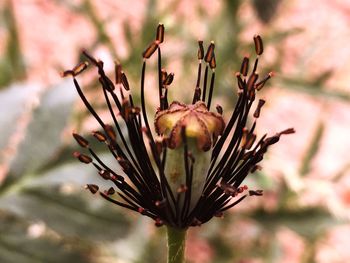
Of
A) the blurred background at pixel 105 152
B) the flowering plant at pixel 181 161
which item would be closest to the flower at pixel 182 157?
the flowering plant at pixel 181 161

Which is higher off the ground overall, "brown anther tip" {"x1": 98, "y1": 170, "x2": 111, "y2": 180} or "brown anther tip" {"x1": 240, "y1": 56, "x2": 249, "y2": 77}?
"brown anther tip" {"x1": 240, "y1": 56, "x2": 249, "y2": 77}

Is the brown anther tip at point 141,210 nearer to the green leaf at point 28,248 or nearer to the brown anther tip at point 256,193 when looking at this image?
the brown anther tip at point 256,193

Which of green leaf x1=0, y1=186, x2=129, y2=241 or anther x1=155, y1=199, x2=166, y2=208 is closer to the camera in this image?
anther x1=155, y1=199, x2=166, y2=208

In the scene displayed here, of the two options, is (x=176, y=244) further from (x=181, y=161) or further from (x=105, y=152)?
(x=105, y=152)

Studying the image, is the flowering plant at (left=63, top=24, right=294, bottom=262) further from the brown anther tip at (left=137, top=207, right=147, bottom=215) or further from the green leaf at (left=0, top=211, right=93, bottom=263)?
the green leaf at (left=0, top=211, right=93, bottom=263)

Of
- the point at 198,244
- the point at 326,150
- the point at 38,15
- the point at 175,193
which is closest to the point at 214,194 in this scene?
Result: the point at 175,193

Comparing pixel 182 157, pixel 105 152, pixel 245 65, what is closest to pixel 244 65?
pixel 245 65

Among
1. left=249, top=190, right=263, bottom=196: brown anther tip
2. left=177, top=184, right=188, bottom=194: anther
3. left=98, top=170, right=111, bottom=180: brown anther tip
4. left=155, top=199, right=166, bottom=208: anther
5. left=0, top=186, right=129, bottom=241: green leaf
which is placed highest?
left=0, top=186, right=129, bottom=241: green leaf

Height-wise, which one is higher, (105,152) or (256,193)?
(105,152)

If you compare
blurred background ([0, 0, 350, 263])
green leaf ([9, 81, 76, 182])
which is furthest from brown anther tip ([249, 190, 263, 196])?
green leaf ([9, 81, 76, 182])
